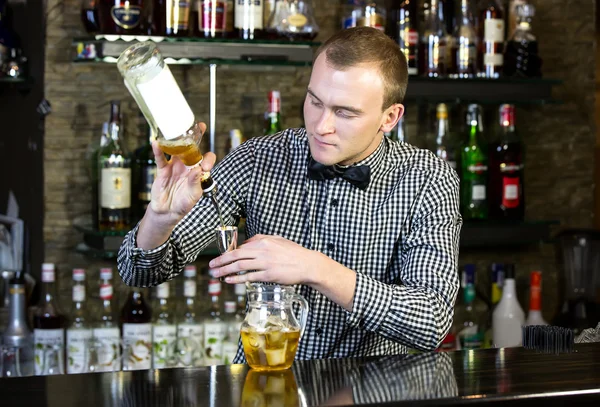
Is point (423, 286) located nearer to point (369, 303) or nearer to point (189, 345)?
point (369, 303)

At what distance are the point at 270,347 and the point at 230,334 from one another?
1426 millimetres

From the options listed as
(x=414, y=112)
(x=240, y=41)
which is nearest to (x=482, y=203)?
(x=414, y=112)

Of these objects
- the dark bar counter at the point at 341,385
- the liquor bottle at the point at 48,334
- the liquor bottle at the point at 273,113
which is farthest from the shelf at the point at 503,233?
the dark bar counter at the point at 341,385

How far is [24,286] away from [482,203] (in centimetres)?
147

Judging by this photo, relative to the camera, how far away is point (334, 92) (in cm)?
182

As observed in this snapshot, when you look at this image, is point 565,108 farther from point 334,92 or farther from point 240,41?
point 334,92

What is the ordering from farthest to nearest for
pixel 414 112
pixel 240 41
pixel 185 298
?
pixel 414 112 → pixel 185 298 → pixel 240 41

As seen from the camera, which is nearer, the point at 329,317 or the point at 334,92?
the point at 334,92

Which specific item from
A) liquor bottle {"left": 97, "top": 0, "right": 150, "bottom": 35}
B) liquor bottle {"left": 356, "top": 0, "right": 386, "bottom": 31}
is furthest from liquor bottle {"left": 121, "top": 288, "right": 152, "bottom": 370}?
liquor bottle {"left": 356, "top": 0, "right": 386, "bottom": 31}

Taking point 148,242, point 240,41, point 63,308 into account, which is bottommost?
point 63,308

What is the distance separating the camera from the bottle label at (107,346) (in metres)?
2.75

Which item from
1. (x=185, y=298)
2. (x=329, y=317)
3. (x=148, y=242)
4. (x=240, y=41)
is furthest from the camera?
(x=185, y=298)

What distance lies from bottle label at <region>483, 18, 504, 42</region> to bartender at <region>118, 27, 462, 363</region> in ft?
3.36

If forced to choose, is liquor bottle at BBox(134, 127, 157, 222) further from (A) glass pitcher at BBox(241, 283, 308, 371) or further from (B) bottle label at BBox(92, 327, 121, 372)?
(A) glass pitcher at BBox(241, 283, 308, 371)
